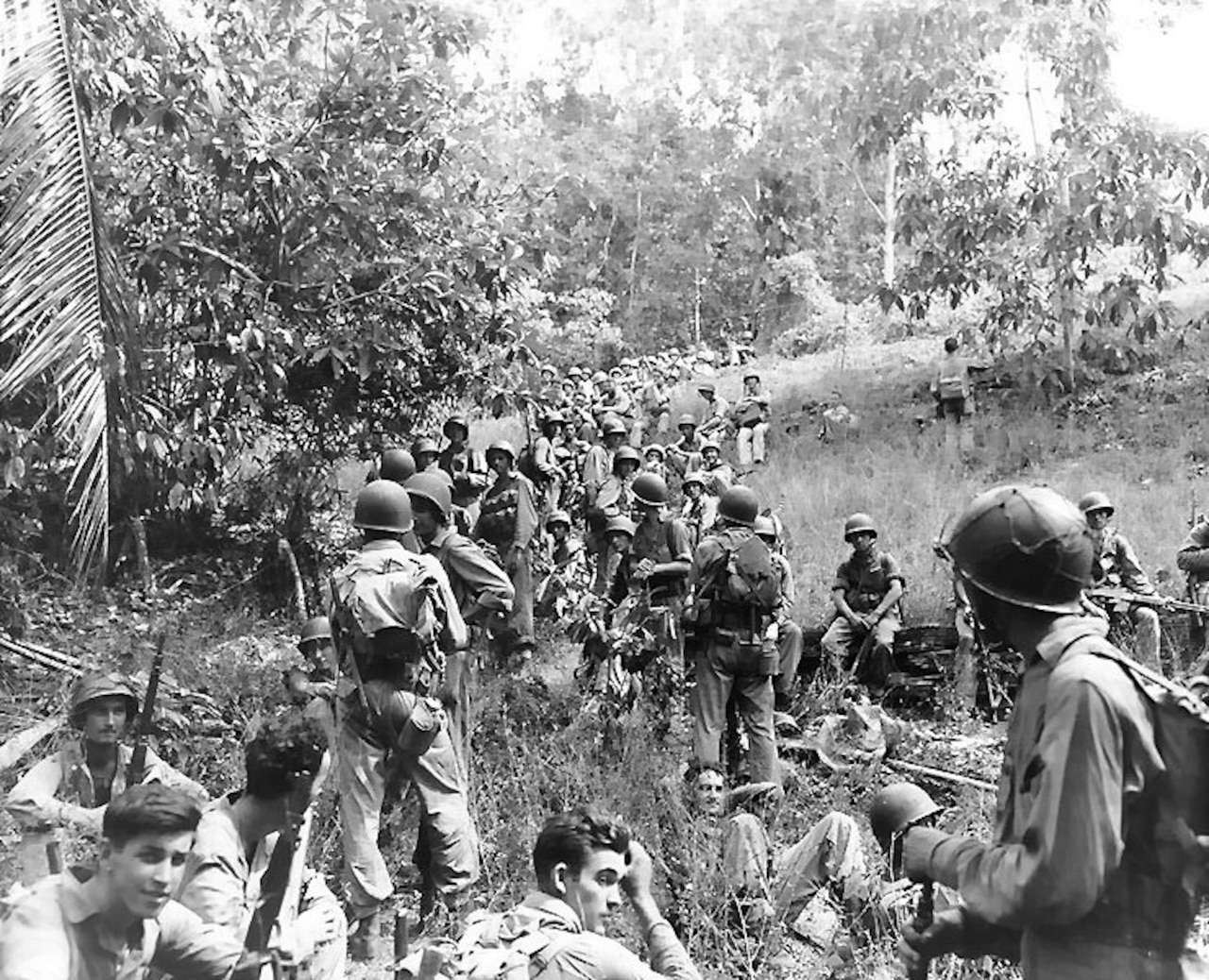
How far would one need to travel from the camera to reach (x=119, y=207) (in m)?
7.59

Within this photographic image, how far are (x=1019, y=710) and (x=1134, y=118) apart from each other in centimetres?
931

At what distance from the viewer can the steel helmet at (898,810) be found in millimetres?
2129

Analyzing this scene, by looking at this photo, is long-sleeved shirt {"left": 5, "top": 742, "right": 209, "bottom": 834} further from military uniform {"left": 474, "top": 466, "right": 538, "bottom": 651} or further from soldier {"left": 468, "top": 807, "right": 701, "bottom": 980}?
military uniform {"left": 474, "top": 466, "right": 538, "bottom": 651}

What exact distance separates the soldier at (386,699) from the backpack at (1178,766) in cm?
258

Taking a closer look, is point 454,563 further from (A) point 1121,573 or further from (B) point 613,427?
(B) point 613,427

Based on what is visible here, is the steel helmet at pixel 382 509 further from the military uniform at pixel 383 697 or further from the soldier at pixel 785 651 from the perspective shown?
the soldier at pixel 785 651

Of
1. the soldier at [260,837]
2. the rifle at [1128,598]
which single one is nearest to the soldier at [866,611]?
the rifle at [1128,598]

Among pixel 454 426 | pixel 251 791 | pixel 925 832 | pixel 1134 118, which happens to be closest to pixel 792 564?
pixel 454 426

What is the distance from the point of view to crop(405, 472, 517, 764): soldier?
5.06 meters

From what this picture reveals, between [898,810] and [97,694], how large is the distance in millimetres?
2345

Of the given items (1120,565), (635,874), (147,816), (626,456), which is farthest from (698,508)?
(147,816)

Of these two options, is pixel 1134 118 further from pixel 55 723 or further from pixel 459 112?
pixel 55 723

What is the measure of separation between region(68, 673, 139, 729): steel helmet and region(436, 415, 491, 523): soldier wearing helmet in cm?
395

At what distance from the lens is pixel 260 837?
298cm
